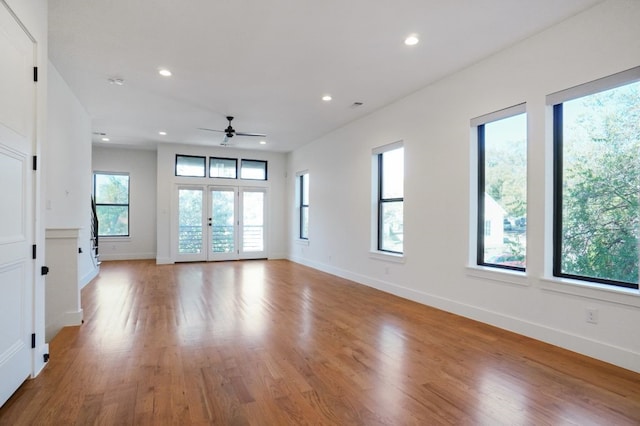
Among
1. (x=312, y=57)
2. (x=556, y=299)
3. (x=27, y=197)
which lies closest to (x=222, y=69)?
(x=312, y=57)

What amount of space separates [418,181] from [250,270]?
438cm

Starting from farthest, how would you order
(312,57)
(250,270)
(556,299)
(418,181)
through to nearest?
1. (250,270)
2. (418,181)
3. (312,57)
4. (556,299)

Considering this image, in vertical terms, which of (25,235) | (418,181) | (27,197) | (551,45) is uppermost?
(551,45)

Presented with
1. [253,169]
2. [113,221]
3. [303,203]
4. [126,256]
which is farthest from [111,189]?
[303,203]

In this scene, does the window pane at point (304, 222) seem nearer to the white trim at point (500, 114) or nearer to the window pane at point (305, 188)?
the window pane at point (305, 188)

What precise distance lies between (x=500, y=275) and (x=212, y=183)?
741 cm

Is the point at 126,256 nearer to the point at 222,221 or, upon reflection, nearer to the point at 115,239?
the point at 115,239

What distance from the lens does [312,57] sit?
3.93 m

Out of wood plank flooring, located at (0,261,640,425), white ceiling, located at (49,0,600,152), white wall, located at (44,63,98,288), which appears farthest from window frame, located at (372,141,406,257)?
white wall, located at (44,63,98,288)

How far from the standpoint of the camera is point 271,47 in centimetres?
370

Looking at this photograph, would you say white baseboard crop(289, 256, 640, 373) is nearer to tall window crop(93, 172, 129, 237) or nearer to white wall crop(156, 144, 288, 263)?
white wall crop(156, 144, 288, 263)

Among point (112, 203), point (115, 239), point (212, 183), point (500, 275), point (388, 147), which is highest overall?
point (388, 147)

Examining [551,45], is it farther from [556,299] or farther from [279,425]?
[279,425]

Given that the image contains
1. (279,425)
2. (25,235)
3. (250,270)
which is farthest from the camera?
(250,270)
